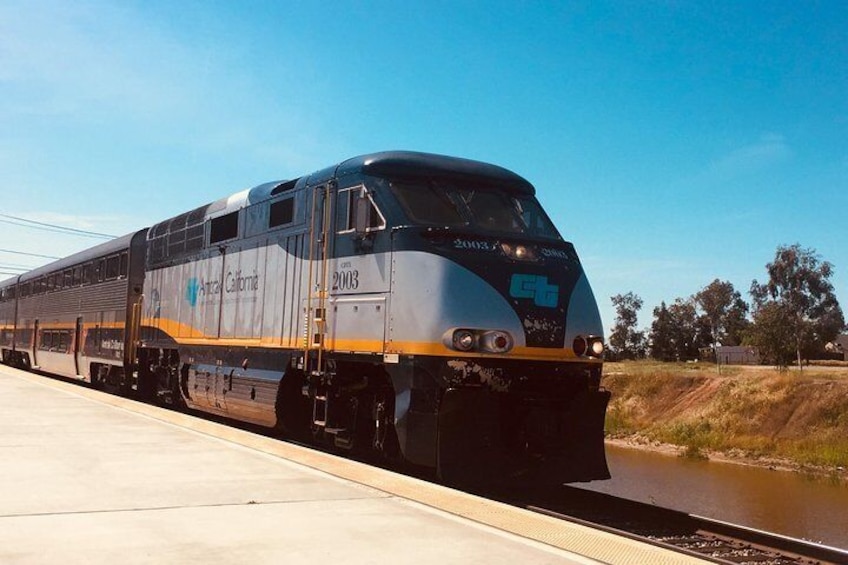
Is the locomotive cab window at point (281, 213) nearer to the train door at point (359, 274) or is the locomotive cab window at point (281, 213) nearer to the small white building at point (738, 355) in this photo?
the train door at point (359, 274)

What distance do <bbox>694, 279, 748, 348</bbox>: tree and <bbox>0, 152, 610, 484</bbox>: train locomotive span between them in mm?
92337

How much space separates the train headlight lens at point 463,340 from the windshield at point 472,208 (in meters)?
1.55

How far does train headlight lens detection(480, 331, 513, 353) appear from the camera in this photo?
860 cm

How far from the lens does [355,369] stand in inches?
391

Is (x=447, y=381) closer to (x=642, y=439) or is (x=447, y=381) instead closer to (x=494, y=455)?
(x=494, y=455)

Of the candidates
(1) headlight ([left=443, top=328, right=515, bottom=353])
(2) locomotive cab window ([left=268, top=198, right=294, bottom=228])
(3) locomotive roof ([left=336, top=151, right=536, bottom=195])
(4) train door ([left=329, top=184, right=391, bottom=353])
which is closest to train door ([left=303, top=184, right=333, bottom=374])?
(4) train door ([left=329, top=184, right=391, bottom=353])

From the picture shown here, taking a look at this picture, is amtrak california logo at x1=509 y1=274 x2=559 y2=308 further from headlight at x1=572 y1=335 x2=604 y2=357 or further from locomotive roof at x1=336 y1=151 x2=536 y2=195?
locomotive roof at x1=336 y1=151 x2=536 y2=195

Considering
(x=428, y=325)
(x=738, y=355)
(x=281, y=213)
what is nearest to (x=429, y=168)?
(x=428, y=325)

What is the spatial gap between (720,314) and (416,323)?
96.9 m

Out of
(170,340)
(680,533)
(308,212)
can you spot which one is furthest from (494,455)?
(170,340)

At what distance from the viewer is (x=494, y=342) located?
8602 mm

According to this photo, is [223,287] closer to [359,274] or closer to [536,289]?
[359,274]

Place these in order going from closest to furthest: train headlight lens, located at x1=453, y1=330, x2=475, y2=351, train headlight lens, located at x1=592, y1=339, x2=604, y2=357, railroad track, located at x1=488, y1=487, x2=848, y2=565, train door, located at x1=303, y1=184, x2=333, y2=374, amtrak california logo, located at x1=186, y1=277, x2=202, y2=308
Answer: railroad track, located at x1=488, y1=487, x2=848, y2=565 → train headlight lens, located at x1=453, y1=330, x2=475, y2=351 → train headlight lens, located at x1=592, y1=339, x2=604, y2=357 → train door, located at x1=303, y1=184, x2=333, y2=374 → amtrak california logo, located at x1=186, y1=277, x2=202, y2=308

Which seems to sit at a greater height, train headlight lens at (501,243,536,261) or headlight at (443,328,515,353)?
train headlight lens at (501,243,536,261)
